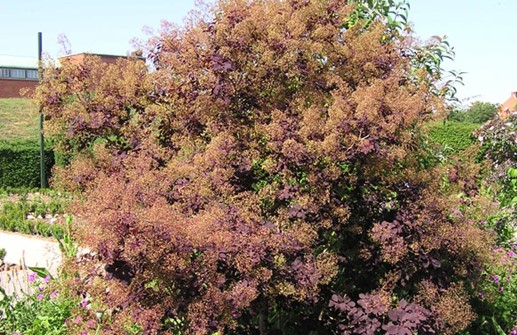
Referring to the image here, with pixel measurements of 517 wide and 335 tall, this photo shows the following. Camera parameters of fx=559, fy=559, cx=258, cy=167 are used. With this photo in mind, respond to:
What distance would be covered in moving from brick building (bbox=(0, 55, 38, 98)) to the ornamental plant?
36.6 metres

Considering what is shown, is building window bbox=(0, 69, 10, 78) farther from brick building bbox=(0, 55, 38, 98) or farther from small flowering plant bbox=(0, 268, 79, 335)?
small flowering plant bbox=(0, 268, 79, 335)

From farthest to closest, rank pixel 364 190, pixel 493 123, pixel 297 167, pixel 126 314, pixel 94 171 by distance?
1. pixel 493 123
2. pixel 94 171
3. pixel 364 190
4. pixel 297 167
5. pixel 126 314

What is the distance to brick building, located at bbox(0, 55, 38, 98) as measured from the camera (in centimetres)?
3741

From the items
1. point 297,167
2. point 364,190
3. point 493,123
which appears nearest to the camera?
point 297,167

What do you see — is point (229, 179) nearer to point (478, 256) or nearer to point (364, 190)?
point (364, 190)

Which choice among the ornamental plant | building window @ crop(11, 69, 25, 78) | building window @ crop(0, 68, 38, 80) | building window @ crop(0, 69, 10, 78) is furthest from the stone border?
building window @ crop(11, 69, 25, 78)

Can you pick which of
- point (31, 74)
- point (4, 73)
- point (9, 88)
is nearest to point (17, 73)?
point (4, 73)

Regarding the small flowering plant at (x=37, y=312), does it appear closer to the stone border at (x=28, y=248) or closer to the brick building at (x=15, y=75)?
the stone border at (x=28, y=248)

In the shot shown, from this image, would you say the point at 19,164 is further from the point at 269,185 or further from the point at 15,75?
the point at 15,75

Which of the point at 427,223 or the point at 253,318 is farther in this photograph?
the point at 253,318

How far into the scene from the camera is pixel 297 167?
2703 mm

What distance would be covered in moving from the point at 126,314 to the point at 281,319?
1.23 metres

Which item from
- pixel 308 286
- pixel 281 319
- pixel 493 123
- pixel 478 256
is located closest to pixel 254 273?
pixel 308 286

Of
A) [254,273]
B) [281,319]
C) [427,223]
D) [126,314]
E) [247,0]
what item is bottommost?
[281,319]
